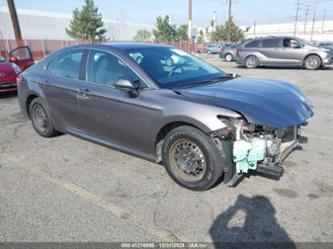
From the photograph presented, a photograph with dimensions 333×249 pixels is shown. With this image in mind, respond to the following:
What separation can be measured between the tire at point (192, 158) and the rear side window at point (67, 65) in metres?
1.87

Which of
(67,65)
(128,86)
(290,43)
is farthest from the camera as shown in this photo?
(290,43)

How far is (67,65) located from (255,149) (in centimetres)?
309

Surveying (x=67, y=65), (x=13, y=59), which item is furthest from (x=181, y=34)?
(x=67, y=65)

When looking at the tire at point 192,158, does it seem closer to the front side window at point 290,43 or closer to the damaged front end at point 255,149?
the damaged front end at point 255,149

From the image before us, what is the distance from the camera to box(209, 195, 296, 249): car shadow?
2.65 meters

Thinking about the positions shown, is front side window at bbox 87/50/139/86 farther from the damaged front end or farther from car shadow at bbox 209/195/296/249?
car shadow at bbox 209/195/296/249

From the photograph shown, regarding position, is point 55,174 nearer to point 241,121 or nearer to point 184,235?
point 184,235

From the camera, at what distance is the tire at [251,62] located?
1692 cm

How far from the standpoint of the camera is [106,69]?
4156mm

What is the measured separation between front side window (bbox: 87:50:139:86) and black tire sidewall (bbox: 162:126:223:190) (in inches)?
34.7

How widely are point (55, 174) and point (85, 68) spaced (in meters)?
1.50

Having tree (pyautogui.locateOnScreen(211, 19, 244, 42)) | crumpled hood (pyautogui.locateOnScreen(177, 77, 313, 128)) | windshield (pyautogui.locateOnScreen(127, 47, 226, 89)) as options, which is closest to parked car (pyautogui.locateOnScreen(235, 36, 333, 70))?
windshield (pyautogui.locateOnScreen(127, 47, 226, 89))

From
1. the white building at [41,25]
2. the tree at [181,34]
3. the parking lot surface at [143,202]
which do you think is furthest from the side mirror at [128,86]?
the tree at [181,34]

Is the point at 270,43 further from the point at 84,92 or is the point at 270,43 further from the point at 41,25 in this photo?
the point at 41,25
